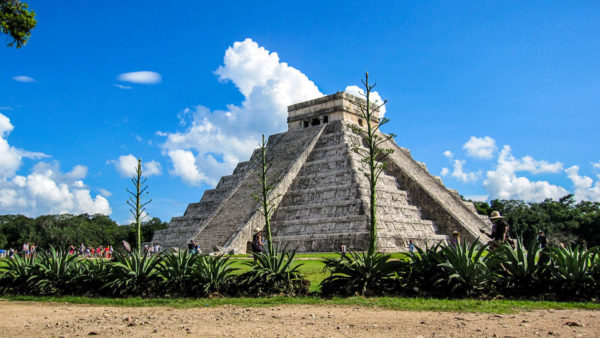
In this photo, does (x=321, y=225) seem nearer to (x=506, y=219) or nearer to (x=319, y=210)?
(x=319, y=210)

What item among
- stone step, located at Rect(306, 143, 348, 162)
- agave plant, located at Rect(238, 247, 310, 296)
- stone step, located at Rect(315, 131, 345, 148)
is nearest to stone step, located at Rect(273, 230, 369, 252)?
stone step, located at Rect(306, 143, 348, 162)

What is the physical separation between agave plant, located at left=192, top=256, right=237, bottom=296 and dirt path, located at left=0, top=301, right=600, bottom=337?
1017 millimetres

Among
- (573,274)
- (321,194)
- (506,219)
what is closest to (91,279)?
(573,274)

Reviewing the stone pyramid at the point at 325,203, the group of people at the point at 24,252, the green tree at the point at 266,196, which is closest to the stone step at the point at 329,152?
the stone pyramid at the point at 325,203

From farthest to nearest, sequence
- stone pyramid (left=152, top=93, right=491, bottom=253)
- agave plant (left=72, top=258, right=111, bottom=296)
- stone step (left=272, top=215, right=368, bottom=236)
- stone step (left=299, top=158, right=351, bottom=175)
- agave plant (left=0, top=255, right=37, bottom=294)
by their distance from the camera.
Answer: stone step (left=299, top=158, right=351, bottom=175) → stone pyramid (left=152, top=93, right=491, bottom=253) → stone step (left=272, top=215, right=368, bottom=236) → agave plant (left=0, top=255, right=37, bottom=294) → agave plant (left=72, top=258, right=111, bottom=296)

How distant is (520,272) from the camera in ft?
23.4

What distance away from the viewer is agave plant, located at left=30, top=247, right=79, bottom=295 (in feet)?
30.2

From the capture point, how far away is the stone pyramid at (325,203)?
19203 millimetres

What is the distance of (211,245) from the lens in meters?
21.7

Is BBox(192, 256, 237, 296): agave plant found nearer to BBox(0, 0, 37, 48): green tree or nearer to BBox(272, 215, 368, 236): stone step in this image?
BBox(0, 0, 37, 48): green tree

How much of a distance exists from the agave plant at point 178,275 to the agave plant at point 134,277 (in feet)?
0.72

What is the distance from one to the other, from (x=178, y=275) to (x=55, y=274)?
2.82m

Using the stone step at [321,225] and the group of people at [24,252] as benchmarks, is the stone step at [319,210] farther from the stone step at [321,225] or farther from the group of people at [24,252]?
the group of people at [24,252]

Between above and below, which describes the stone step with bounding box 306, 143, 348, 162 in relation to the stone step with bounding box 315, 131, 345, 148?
below
